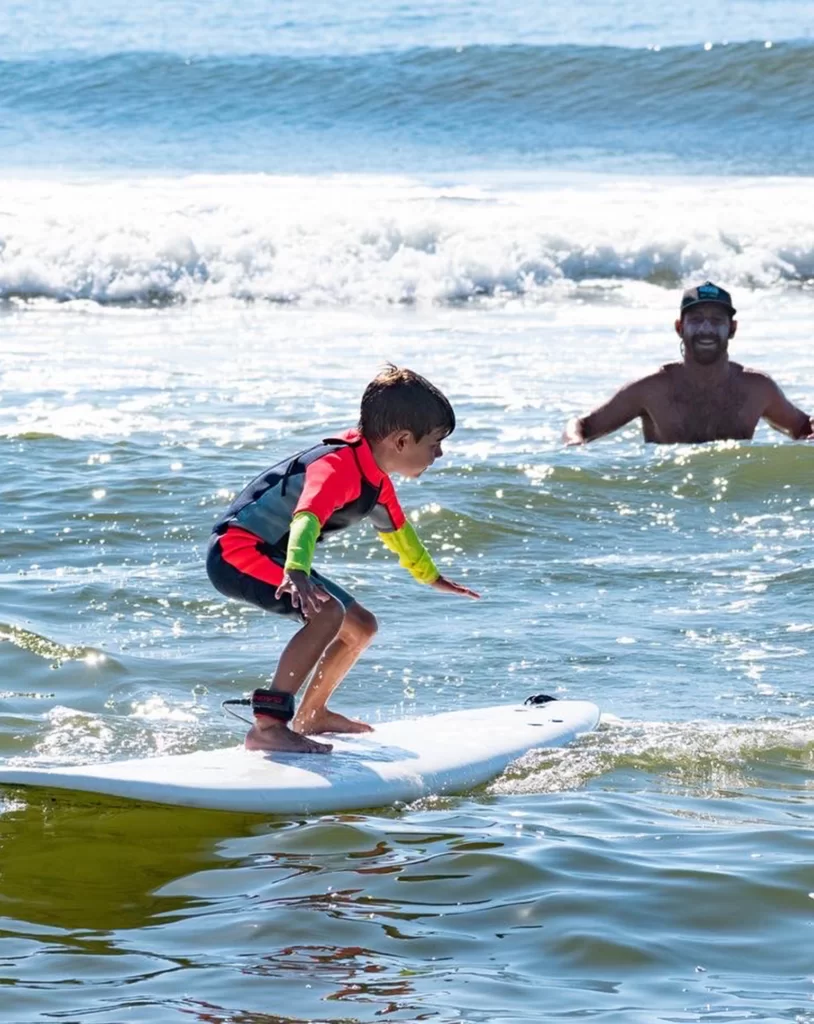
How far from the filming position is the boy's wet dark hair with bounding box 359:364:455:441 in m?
5.03

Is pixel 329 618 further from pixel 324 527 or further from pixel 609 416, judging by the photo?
pixel 609 416

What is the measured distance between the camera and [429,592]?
7773 millimetres

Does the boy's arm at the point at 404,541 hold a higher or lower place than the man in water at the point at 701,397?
lower

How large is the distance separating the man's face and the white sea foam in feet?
26.0

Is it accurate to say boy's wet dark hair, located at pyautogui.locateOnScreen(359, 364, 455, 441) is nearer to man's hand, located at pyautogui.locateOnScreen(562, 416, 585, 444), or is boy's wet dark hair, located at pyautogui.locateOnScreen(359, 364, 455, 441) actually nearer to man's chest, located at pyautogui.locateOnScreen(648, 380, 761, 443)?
man's hand, located at pyautogui.locateOnScreen(562, 416, 585, 444)

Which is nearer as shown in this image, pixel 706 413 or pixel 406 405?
pixel 406 405

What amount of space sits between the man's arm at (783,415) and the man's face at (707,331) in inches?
14.3

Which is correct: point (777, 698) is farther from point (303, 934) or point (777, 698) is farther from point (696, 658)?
point (303, 934)

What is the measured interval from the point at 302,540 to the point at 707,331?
5115 mm

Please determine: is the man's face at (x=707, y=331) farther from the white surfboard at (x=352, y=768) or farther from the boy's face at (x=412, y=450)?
the boy's face at (x=412, y=450)

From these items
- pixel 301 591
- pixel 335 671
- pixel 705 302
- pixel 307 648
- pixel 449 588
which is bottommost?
pixel 335 671

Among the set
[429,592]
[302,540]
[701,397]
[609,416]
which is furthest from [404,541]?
[701,397]

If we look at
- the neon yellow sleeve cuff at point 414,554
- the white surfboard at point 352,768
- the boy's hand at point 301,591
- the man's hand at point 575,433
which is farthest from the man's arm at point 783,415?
the boy's hand at point 301,591

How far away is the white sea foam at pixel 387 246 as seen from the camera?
58.1 feet
